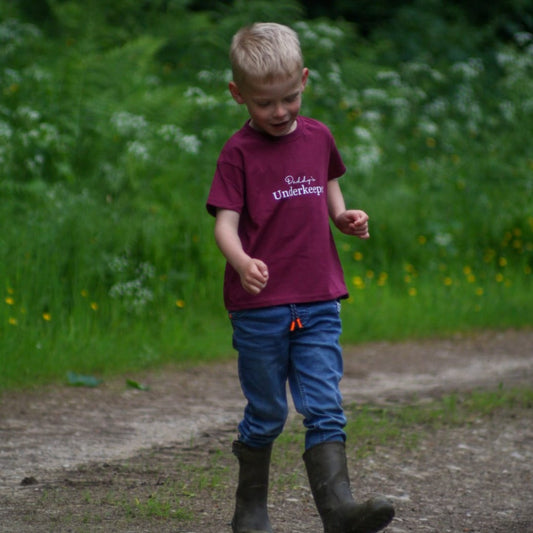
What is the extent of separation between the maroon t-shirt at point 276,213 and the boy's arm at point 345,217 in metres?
0.11

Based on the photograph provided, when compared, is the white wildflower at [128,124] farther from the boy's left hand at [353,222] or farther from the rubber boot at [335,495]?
the rubber boot at [335,495]

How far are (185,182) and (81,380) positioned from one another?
8.65ft

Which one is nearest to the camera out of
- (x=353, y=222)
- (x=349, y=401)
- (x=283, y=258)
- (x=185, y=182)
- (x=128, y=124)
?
(x=283, y=258)

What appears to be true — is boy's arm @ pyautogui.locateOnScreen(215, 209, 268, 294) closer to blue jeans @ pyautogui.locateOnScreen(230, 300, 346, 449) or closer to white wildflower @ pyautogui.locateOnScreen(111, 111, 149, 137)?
blue jeans @ pyautogui.locateOnScreen(230, 300, 346, 449)

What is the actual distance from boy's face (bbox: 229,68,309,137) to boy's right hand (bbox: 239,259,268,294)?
1.49ft

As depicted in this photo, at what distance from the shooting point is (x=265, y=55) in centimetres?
300

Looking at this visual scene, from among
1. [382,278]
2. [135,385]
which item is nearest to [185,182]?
[382,278]

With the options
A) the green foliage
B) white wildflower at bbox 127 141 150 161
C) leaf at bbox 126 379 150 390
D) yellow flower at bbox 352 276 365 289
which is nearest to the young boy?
leaf at bbox 126 379 150 390

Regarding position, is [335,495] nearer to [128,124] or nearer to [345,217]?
[345,217]

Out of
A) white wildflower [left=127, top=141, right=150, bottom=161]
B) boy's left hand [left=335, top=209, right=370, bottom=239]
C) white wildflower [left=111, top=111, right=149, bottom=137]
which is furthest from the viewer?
white wildflower [left=111, top=111, right=149, bottom=137]

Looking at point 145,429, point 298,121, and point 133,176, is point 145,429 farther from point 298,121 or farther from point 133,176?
point 133,176

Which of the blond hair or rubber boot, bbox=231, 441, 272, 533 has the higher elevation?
the blond hair

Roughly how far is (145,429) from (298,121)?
81.2 inches

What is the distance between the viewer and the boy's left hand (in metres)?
3.20
